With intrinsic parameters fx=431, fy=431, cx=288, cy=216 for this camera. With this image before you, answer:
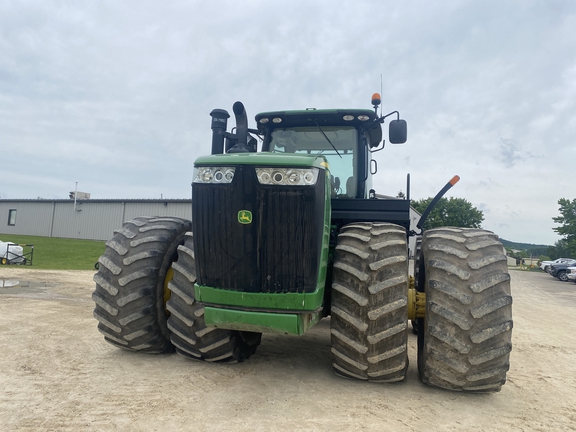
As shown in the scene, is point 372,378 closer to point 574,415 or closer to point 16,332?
point 574,415

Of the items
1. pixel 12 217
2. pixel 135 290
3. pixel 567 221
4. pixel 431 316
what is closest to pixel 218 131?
pixel 135 290

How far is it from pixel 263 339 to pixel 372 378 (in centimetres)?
205

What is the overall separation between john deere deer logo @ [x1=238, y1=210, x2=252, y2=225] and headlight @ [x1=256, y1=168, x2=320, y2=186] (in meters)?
0.26

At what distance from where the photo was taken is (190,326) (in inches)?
156

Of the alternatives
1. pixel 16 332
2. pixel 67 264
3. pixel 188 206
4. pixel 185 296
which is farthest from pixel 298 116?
pixel 188 206

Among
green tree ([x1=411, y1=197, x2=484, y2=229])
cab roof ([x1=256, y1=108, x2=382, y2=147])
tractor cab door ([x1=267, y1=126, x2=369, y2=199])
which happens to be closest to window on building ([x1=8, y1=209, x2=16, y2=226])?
green tree ([x1=411, y1=197, x2=484, y2=229])

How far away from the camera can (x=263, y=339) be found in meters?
5.36

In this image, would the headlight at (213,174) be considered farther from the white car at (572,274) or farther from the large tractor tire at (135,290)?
the white car at (572,274)

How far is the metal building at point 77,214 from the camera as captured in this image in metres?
36.8

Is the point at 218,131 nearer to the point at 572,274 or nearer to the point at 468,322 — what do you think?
the point at 468,322

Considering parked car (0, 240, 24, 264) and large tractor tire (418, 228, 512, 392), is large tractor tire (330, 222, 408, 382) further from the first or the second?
parked car (0, 240, 24, 264)

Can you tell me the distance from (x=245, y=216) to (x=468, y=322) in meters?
1.94

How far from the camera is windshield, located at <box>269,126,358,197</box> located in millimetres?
5016

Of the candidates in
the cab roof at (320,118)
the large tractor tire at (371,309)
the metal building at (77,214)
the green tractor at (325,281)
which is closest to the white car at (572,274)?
the cab roof at (320,118)
